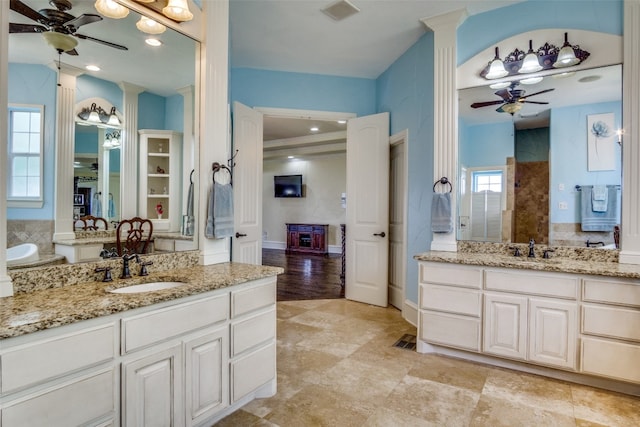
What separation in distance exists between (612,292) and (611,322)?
7.7 inches

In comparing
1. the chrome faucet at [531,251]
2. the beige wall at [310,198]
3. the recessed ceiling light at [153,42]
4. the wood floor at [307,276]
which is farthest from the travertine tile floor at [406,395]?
the beige wall at [310,198]

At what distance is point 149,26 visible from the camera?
2123 mm

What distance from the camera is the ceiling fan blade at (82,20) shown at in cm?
177

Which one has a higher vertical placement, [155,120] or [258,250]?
[155,120]

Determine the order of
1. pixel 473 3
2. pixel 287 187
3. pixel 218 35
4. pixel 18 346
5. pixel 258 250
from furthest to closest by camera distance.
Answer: pixel 287 187
pixel 258 250
pixel 473 3
pixel 218 35
pixel 18 346

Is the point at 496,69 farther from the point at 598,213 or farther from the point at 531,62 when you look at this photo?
the point at 598,213

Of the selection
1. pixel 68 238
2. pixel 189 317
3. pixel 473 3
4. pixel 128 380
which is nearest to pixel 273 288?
pixel 189 317

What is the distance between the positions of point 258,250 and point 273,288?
1.81 m

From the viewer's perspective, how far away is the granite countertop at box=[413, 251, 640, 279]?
230 cm

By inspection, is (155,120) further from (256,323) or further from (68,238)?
(256,323)

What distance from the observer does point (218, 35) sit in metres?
2.47

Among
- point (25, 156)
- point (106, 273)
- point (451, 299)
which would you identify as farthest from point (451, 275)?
point (25, 156)

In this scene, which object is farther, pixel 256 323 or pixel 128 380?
pixel 256 323

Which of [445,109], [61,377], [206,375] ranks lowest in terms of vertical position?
[206,375]
